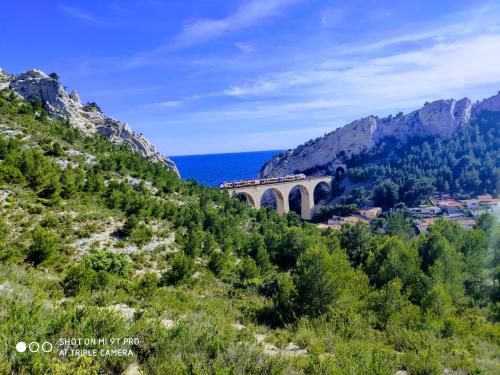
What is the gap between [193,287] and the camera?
587 inches

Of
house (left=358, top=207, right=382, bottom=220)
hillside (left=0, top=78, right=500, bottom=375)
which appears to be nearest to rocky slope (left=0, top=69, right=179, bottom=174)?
hillside (left=0, top=78, right=500, bottom=375)

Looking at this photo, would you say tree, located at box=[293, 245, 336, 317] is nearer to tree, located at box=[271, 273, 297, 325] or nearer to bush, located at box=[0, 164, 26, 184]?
tree, located at box=[271, 273, 297, 325]

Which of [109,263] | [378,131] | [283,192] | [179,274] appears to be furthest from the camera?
[378,131]

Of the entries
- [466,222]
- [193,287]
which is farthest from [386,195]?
[193,287]

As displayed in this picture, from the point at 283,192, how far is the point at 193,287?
43.3 meters

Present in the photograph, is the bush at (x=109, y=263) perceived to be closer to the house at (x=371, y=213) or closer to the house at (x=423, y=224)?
the house at (x=423, y=224)

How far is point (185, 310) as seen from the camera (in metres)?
8.81

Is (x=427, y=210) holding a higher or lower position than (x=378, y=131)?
lower

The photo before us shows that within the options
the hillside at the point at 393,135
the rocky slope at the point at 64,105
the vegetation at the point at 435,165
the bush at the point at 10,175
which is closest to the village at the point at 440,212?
the vegetation at the point at 435,165

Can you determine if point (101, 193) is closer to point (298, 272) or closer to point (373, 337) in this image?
point (298, 272)

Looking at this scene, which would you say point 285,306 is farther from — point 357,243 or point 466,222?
point 466,222

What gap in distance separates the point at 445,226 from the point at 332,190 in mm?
50016

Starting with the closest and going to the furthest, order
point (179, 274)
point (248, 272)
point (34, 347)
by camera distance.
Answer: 1. point (34, 347)
2. point (179, 274)
3. point (248, 272)

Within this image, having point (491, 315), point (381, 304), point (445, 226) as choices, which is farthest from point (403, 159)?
point (381, 304)
